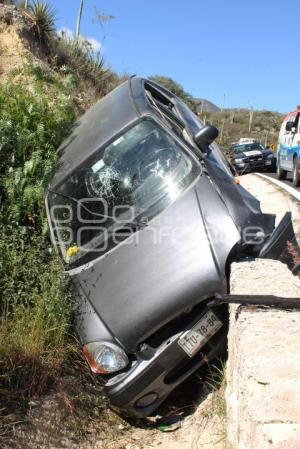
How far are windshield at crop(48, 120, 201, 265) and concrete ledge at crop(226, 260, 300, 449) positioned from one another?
893 mm

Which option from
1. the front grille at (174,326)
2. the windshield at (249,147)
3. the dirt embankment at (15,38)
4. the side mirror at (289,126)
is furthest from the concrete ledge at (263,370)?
the windshield at (249,147)

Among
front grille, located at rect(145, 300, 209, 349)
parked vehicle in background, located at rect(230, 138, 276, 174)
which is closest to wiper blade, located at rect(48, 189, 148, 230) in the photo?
front grille, located at rect(145, 300, 209, 349)

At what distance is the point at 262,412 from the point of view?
7.02 ft

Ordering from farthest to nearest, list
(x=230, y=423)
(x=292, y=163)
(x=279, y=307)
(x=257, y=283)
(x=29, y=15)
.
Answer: (x=292, y=163) < (x=29, y=15) < (x=257, y=283) < (x=279, y=307) < (x=230, y=423)

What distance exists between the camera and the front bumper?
Result: 366cm

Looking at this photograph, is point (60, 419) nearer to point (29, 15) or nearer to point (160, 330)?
point (160, 330)

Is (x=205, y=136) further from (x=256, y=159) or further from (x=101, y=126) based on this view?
(x=256, y=159)

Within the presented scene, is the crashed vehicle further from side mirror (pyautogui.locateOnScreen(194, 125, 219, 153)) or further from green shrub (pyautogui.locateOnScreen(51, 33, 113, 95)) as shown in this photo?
green shrub (pyautogui.locateOnScreen(51, 33, 113, 95))

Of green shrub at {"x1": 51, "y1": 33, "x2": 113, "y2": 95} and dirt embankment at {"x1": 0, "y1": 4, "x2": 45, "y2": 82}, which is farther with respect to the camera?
green shrub at {"x1": 51, "y1": 33, "x2": 113, "y2": 95}

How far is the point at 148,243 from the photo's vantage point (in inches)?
156

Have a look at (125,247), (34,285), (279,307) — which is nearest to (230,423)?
(279,307)

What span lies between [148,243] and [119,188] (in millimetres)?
639

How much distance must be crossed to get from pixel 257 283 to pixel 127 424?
1.45m

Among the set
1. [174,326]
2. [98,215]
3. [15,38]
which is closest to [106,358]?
[174,326]
